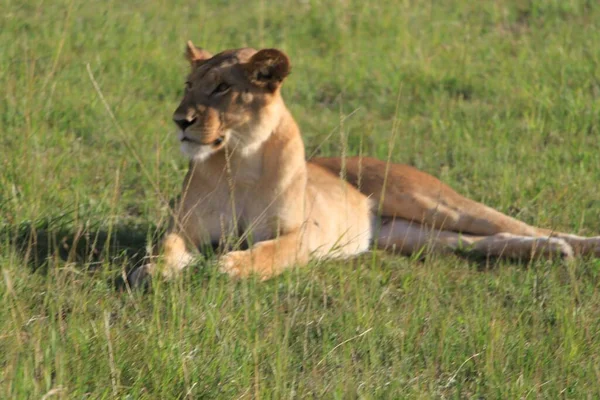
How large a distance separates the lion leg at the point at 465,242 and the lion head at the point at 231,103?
72 cm

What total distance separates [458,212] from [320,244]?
0.77 metres

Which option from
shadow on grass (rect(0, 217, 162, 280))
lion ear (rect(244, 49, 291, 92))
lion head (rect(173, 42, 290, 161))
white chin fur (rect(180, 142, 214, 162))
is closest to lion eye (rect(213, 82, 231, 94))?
lion head (rect(173, 42, 290, 161))

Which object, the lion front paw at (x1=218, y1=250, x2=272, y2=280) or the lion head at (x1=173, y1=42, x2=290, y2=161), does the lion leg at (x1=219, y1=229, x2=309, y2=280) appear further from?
the lion head at (x1=173, y1=42, x2=290, y2=161)

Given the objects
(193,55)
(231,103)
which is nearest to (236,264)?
(231,103)

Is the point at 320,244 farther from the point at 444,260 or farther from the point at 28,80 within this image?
the point at 28,80

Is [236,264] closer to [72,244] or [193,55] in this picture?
[72,244]

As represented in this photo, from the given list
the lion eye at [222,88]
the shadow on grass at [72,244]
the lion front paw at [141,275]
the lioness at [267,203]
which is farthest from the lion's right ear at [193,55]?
the lion front paw at [141,275]

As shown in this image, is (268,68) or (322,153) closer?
(268,68)

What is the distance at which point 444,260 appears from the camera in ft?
15.5

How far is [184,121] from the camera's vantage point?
4.08m

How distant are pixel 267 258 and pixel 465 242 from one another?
116 cm

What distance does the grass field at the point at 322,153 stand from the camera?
3.22m

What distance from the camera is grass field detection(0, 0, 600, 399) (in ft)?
10.6

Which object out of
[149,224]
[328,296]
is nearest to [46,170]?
[149,224]
